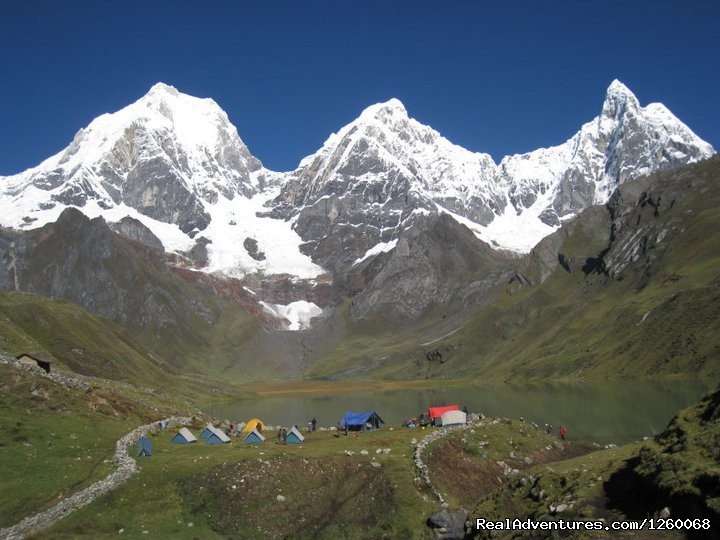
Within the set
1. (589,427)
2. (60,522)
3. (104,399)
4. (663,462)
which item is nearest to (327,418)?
(589,427)

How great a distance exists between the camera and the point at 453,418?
72812mm

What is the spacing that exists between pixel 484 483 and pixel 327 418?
87446 mm

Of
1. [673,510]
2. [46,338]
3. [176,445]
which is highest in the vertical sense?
[46,338]

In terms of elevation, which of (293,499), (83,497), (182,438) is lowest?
(293,499)

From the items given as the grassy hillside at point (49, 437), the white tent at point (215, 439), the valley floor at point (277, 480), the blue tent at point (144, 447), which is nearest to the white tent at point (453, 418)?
the valley floor at point (277, 480)

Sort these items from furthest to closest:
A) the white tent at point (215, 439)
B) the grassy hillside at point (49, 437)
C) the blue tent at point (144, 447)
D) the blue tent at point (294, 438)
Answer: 1. the blue tent at point (294, 438)
2. the white tent at point (215, 439)
3. the blue tent at point (144, 447)
4. the grassy hillside at point (49, 437)

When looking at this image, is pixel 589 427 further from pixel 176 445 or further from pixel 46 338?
pixel 46 338

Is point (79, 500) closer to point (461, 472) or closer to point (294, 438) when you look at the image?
point (294, 438)

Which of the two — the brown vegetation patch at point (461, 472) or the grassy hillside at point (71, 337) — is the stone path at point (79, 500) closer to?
the brown vegetation patch at point (461, 472)

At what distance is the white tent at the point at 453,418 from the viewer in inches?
2849

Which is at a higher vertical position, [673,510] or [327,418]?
[327,418]

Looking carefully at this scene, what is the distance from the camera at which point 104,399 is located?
69.1 metres

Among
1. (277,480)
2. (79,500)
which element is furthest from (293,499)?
(79,500)

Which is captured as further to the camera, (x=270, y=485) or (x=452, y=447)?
(x=452, y=447)
